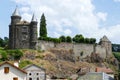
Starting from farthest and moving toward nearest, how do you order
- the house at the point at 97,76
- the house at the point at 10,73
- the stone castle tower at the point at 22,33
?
the stone castle tower at the point at 22,33 < the house at the point at 97,76 < the house at the point at 10,73

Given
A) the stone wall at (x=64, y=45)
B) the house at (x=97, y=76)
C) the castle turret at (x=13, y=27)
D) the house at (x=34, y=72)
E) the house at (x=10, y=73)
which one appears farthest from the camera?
the stone wall at (x=64, y=45)

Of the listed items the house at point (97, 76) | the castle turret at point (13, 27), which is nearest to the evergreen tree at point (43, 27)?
the castle turret at point (13, 27)

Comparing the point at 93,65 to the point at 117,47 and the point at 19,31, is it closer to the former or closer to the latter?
the point at 19,31

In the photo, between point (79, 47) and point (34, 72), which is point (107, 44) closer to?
point (79, 47)

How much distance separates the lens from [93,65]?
411ft

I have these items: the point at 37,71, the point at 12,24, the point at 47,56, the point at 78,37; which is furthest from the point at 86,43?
the point at 37,71

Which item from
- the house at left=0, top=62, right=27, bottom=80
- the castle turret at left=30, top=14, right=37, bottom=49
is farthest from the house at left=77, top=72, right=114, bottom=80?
the castle turret at left=30, top=14, right=37, bottom=49

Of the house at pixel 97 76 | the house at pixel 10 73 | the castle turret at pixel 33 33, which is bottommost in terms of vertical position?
the house at pixel 97 76

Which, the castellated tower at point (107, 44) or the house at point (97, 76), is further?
the castellated tower at point (107, 44)

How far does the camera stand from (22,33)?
4392 inches

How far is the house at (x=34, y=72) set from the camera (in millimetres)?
92312

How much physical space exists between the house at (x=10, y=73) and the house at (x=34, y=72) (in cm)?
3165

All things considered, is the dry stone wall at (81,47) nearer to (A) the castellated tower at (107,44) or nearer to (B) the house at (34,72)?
(A) the castellated tower at (107,44)

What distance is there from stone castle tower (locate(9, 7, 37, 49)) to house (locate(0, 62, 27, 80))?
165 feet
